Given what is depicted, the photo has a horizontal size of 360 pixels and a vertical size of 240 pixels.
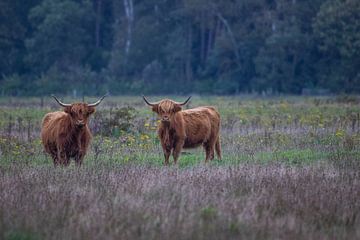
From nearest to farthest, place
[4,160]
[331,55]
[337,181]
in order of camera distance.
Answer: [337,181] < [4,160] < [331,55]

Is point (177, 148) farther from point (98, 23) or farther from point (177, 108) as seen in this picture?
point (98, 23)

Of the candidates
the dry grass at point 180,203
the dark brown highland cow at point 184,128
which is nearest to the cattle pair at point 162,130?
the dark brown highland cow at point 184,128

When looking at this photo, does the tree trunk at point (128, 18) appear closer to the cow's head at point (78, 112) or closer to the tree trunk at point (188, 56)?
the tree trunk at point (188, 56)

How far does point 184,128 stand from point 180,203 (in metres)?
5.11

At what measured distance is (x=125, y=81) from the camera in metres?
55.6

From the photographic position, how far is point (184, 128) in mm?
13633

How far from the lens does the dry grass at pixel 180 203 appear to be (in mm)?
7477

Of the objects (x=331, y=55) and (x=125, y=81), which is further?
(x=125, y=81)

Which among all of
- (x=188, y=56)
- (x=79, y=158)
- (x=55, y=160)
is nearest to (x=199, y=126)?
(x=79, y=158)

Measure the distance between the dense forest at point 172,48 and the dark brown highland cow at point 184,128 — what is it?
33069mm

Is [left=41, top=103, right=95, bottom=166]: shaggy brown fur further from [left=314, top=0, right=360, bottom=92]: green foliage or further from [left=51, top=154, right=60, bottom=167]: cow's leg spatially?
[left=314, top=0, right=360, bottom=92]: green foliage

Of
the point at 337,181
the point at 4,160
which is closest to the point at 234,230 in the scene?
the point at 337,181

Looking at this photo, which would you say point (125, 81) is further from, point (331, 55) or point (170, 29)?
point (331, 55)

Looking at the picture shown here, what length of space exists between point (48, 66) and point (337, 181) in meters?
48.6
